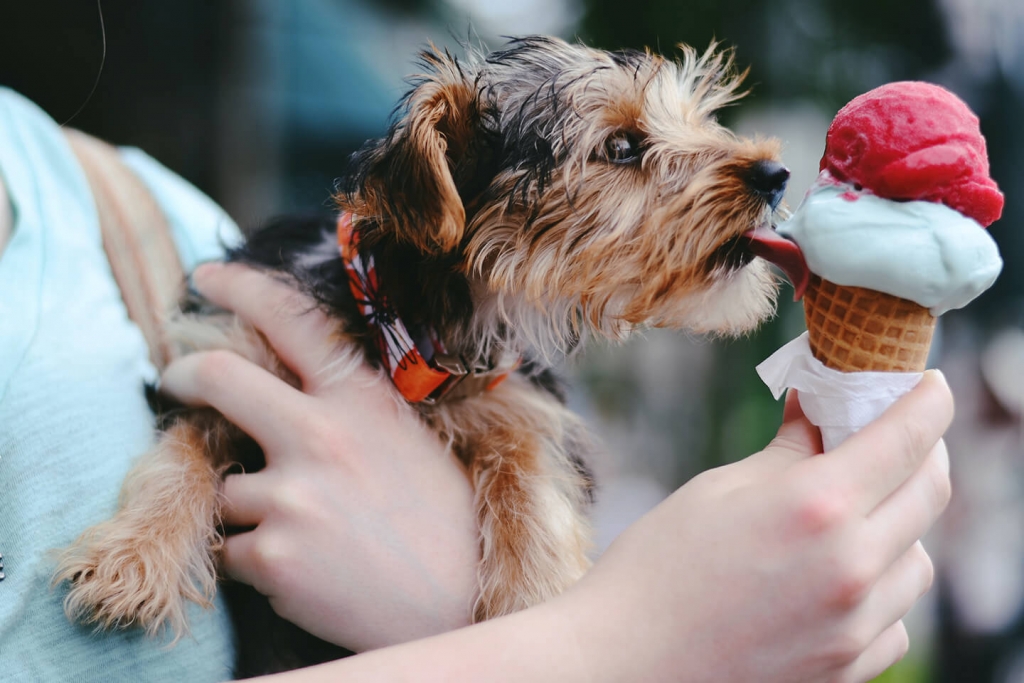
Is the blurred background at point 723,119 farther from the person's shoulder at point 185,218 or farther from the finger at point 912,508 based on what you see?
the finger at point 912,508

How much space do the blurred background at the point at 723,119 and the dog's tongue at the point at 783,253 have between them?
190 cm

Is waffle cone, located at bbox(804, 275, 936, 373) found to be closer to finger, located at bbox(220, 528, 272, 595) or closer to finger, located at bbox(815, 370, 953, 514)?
finger, located at bbox(815, 370, 953, 514)

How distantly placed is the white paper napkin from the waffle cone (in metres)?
0.02

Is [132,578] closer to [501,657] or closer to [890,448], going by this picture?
[501,657]

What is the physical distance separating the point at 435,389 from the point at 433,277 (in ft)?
1.00

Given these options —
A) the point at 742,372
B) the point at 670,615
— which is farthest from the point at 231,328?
the point at 742,372

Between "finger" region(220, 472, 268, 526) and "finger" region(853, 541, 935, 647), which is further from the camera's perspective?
"finger" region(220, 472, 268, 526)

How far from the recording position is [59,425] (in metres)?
1.51

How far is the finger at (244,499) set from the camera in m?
1.69

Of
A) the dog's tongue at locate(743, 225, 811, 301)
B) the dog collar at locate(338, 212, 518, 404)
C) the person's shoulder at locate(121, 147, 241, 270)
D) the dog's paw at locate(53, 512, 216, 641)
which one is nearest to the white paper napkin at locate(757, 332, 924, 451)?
the dog's tongue at locate(743, 225, 811, 301)

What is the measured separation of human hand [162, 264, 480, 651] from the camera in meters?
1.53

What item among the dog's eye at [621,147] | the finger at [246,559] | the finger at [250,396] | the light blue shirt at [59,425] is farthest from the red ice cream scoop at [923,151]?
the light blue shirt at [59,425]

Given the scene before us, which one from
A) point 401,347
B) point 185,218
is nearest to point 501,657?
point 401,347

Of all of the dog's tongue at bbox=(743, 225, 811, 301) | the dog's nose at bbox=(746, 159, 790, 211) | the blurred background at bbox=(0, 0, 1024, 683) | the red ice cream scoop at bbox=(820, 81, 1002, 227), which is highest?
the red ice cream scoop at bbox=(820, 81, 1002, 227)
